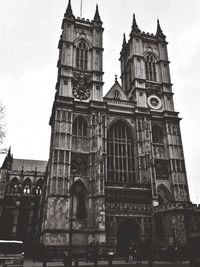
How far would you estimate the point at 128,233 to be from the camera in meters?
33.7

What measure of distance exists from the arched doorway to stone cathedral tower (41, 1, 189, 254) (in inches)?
4.6

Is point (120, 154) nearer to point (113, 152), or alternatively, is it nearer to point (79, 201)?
point (113, 152)

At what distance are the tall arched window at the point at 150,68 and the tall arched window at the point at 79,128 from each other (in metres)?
14.3

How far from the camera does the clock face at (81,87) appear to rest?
40469 mm

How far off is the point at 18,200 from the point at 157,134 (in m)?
32.4

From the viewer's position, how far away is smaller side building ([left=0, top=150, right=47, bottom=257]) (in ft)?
174

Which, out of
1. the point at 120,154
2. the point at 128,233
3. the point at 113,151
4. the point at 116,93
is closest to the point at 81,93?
the point at 116,93

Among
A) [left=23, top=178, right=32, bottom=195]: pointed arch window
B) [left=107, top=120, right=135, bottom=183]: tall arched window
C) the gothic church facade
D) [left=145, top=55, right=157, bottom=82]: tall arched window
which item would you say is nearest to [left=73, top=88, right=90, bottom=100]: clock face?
the gothic church facade

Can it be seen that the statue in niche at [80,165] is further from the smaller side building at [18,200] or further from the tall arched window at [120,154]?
the smaller side building at [18,200]

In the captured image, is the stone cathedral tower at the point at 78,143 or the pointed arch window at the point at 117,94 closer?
the stone cathedral tower at the point at 78,143

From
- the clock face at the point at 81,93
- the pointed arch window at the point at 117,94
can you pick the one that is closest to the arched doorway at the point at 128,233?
the clock face at the point at 81,93

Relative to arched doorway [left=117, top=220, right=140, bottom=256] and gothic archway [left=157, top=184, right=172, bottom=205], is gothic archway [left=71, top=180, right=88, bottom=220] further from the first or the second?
gothic archway [left=157, top=184, right=172, bottom=205]

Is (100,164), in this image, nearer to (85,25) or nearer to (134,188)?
(134,188)

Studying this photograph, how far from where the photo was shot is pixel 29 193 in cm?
5938
